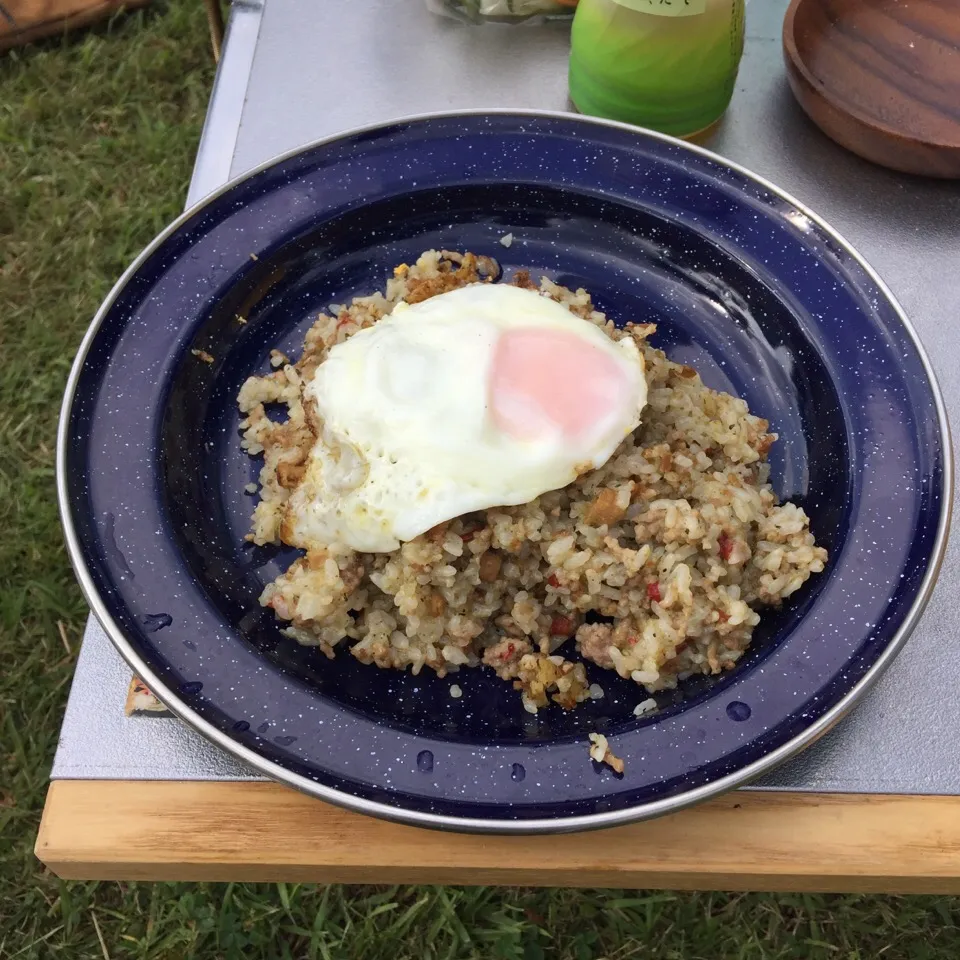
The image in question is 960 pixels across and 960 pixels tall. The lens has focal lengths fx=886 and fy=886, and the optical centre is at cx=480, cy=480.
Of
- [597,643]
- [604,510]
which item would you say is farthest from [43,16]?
[597,643]

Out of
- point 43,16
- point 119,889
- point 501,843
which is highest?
point 43,16

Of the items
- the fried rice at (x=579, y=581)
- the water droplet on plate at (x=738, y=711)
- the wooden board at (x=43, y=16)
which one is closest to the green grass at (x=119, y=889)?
the wooden board at (x=43, y=16)

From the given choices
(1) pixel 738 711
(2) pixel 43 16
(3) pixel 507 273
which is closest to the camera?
(1) pixel 738 711

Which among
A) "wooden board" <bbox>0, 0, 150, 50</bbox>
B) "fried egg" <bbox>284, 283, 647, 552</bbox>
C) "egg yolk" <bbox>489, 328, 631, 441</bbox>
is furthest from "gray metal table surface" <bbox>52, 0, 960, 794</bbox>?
"wooden board" <bbox>0, 0, 150, 50</bbox>

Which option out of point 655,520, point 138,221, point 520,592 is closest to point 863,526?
point 655,520

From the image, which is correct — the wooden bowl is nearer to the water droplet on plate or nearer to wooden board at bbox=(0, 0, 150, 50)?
the water droplet on plate

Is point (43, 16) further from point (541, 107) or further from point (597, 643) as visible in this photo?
point (597, 643)

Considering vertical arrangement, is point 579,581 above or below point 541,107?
below
